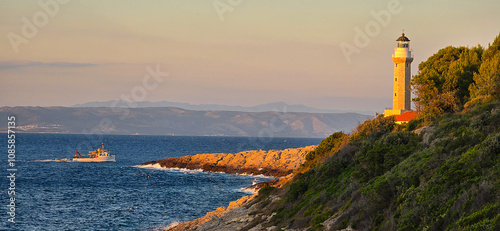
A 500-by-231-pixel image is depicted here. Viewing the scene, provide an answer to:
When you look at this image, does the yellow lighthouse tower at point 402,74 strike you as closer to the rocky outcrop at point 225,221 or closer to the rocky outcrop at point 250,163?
the rocky outcrop at point 250,163

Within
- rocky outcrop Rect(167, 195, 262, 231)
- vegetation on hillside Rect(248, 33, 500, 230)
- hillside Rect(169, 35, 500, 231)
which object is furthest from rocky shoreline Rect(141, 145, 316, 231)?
rocky outcrop Rect(167, 195, 262, 231)

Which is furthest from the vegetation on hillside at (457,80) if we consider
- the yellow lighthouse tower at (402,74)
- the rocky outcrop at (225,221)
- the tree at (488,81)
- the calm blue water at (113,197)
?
the calm blue water at (113,197)

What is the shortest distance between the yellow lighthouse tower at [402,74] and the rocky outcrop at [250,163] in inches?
912

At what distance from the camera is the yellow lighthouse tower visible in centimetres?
5906

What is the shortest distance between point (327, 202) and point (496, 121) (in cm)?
1035

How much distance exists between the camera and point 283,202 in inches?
1359

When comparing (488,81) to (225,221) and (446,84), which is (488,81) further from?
(225,221)

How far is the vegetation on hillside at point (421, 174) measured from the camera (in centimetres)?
1884

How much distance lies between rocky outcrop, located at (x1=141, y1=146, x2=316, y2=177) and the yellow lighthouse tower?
23.2m

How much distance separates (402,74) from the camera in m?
59.6

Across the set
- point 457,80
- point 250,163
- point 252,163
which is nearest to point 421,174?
point 457,80

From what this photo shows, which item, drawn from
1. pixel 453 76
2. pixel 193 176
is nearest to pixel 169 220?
pixel 453 76

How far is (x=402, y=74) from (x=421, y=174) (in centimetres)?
3809

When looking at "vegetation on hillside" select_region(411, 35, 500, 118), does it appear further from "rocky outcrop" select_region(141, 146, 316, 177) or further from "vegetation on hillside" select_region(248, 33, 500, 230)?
"rocky outcrop" select_region(141, 146, 316, 177)
